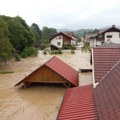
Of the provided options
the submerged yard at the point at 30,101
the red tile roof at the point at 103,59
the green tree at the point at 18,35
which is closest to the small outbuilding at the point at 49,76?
the submerged yard at the point at 30,101

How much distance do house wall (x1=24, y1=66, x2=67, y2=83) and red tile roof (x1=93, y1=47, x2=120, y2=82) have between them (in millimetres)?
5758

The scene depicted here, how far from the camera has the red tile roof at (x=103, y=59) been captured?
12655 mm

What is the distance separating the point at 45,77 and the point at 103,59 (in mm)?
7284

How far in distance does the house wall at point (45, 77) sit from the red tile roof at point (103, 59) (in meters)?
5.76

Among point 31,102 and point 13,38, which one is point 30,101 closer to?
point 31,102

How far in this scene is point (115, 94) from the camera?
8.36 metres

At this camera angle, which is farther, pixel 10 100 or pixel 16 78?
pixel 16 78

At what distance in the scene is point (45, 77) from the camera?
1998cm

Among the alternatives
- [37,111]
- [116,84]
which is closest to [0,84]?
[37,111]

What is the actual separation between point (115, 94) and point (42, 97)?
10.4 metres

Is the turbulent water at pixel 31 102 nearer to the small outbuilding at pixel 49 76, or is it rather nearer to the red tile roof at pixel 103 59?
the small outbuilding at pixel 49 76

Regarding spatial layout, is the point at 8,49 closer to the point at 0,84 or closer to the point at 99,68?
the point at 0,84

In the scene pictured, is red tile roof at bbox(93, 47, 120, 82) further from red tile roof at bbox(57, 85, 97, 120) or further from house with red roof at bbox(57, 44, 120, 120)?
red tile roof at bbox(57, 85, 97, 120)

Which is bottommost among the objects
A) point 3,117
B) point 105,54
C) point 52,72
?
point 3,117
